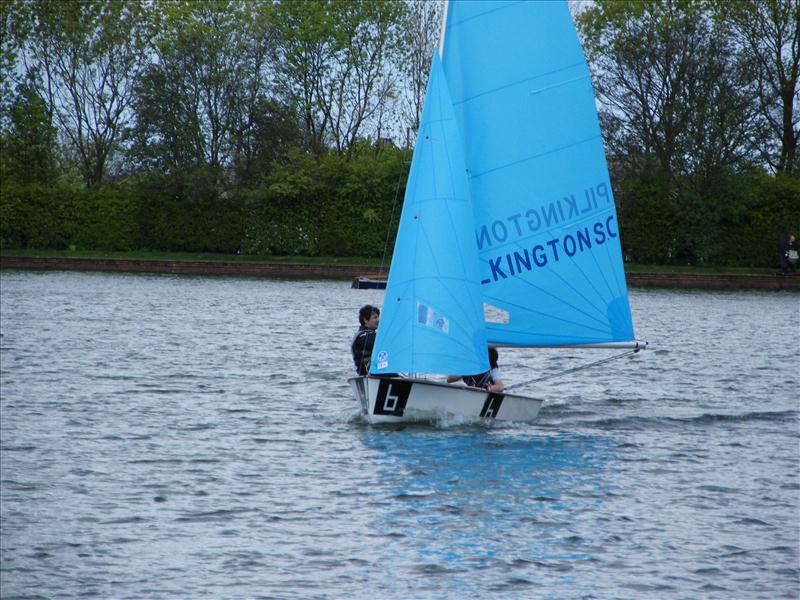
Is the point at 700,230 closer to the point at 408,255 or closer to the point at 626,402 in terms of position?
the point at 626,402

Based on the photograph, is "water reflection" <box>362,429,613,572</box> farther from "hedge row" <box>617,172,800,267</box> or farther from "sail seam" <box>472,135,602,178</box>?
"hedge row" <box>617,172,800,267</box>

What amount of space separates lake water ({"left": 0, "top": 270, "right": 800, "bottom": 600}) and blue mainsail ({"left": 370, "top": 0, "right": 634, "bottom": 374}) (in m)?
1.37

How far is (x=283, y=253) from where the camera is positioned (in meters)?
62.5

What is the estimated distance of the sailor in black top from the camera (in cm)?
1623

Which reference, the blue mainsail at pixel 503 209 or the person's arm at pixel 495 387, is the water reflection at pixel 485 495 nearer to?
the person's arm at pixel 495 387

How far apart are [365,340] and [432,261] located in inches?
69.5

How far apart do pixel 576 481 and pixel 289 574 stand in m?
4.56

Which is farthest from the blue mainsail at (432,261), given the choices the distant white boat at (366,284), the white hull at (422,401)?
the distant white boat at (366,284)

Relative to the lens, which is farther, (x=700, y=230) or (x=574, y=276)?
(x=700, y=230)

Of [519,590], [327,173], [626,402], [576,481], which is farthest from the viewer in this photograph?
[327,173]

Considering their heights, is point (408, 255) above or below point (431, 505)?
above

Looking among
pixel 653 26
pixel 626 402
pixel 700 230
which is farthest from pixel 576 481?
pixel 653 26

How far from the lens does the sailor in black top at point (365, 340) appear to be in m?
16.2

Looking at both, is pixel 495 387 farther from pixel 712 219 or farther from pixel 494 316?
pixel 712 219
